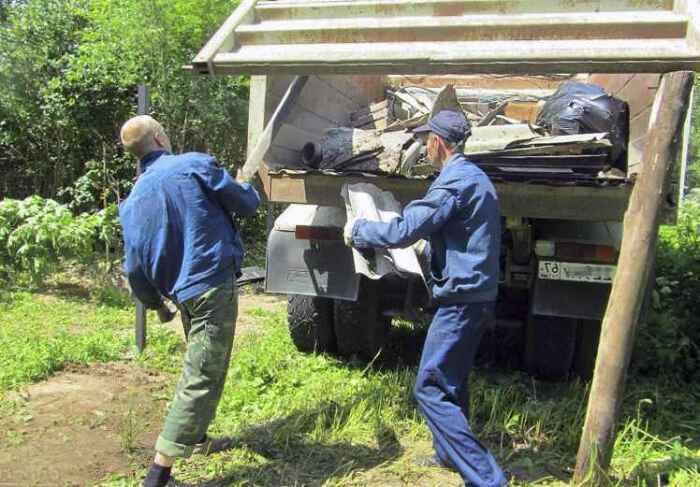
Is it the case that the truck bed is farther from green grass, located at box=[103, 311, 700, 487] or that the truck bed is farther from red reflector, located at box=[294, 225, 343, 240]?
green grass, located at box=[103, 311, 700, 487]

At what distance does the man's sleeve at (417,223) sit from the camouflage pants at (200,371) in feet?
2.53

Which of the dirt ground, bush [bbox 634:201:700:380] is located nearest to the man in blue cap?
the dirt ground

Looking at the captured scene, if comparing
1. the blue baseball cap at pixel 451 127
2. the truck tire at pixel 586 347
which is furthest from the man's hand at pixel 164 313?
the truck tire at pixel 586 347

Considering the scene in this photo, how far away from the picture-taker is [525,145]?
3904mm

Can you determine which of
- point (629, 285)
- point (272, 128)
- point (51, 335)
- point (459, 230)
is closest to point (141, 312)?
point (51, 335)

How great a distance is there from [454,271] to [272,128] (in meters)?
1.63

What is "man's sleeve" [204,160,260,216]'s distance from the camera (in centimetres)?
318

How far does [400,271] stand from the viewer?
137 inches

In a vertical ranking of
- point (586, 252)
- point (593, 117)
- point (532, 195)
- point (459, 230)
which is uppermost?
point (593, 117)

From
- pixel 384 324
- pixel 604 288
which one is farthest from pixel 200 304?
pixel 604 288

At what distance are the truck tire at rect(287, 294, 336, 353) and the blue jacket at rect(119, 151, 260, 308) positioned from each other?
5.49ft

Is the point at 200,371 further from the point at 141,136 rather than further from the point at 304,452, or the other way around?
the point at 141,136

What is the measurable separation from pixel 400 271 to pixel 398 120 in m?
2.21

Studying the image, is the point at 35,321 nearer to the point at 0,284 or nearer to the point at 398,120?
the point at 0,284
